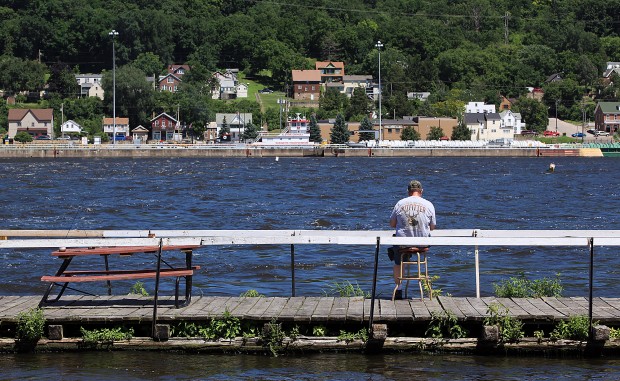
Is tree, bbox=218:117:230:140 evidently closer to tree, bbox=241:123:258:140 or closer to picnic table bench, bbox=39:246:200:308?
tree, bbox=241:123:258:140

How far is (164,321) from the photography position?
493 inches

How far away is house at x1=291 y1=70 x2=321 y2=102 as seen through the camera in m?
167

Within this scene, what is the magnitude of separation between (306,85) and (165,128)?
121 feet

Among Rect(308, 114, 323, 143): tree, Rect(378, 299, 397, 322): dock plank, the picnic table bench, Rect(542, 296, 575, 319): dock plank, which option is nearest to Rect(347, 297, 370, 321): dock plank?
Rect(378, 299, 397, 322): dock plank

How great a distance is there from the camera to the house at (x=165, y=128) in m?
137

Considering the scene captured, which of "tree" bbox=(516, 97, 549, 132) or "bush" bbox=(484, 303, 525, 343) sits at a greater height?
"tree" bbox=(516, 97, 549, 132)

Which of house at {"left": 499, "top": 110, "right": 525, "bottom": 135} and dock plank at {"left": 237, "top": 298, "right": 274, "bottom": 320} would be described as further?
house at {"left": 499, "top": 110, "right": 525, "bottom": 135}

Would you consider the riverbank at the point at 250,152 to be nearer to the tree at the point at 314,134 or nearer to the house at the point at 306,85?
the tree at the point at 314,134

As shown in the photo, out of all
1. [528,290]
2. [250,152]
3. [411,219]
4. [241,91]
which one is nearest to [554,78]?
[241,91]

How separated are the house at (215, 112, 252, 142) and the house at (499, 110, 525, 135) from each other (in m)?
32.5

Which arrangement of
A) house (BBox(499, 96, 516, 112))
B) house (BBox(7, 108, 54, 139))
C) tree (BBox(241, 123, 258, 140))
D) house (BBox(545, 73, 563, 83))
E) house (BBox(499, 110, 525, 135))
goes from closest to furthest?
tree (BBox(241, 123, 258, 140)) → house (BBox(7, 108, 54, 139)) → house (BBox(499, 110, 525, 135)) → house (BBox(499, 96, 516, 112)) → house (BBox(545, 73, 563, 83))

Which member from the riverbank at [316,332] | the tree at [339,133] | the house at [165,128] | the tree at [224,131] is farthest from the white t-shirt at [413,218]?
the house at [165,128]

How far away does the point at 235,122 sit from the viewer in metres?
139

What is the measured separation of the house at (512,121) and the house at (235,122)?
3249 centimetres
